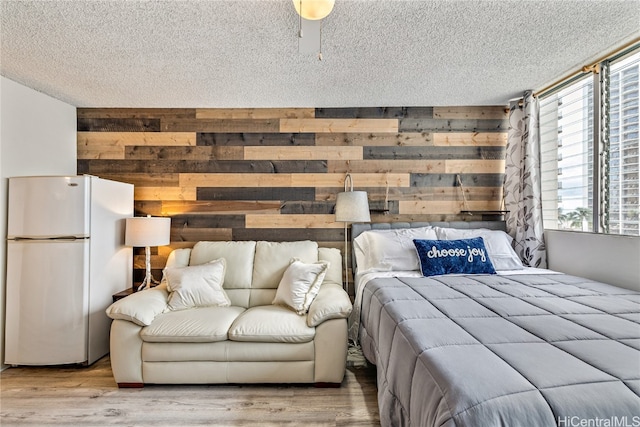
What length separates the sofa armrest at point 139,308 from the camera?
2252 millimetres

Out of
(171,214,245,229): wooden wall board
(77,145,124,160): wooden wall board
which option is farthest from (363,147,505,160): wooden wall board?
(77,145,124,160): wooden wall board

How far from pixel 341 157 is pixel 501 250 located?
5.95 ft

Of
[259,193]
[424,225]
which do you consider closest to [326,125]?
[259,193]

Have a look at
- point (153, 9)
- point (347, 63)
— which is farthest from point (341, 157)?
point (153, 9)

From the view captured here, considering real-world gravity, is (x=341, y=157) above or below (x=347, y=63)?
below

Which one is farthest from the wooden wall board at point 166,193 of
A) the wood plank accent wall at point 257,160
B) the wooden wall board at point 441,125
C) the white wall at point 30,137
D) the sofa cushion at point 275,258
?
the wooden wall board at point 441,125

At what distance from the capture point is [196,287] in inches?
103

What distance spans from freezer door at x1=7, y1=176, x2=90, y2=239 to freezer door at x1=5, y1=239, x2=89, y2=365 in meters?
0.10

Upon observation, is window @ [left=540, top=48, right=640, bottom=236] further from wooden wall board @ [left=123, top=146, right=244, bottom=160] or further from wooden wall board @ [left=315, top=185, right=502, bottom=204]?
wooden wall board @ [left=123, top=146, right=244, bottom=160]

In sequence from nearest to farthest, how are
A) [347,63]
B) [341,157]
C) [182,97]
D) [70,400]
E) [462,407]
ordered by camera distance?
[462,407]
[70,400]
[347,63]
[182,97]
[341,157]

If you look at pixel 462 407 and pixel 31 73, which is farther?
pixel 31 73

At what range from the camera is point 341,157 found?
132 inches

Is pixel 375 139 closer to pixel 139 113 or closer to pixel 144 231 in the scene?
pixel 144 231

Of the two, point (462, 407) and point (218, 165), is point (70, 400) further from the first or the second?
point (462, 407)
